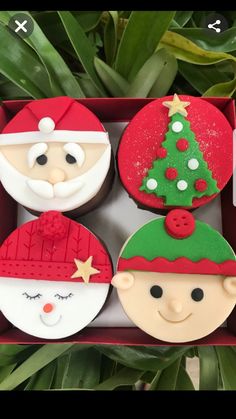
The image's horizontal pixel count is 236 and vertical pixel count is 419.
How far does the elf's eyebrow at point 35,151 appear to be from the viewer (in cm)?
96

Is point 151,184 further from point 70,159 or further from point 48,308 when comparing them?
point 48,308

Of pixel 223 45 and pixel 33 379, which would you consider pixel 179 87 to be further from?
pixel 33 379

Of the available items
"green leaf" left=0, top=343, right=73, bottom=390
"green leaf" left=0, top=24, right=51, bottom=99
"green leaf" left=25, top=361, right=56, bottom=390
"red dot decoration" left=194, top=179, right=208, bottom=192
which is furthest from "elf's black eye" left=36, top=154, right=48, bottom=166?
"green leaf" left=25, top=361, right=56, bottom=390

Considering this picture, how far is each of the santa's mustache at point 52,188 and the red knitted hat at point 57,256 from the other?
0.06m

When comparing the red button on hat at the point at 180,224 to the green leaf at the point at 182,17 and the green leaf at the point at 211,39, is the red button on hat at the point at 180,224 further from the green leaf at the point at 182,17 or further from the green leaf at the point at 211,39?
the green leaf at the point at 182,17

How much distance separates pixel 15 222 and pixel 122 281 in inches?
15.5

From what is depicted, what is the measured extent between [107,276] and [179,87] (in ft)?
2.11

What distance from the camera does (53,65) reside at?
1112 millimetres

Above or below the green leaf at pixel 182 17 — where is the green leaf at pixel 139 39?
above

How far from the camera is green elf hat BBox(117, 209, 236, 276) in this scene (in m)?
0.91

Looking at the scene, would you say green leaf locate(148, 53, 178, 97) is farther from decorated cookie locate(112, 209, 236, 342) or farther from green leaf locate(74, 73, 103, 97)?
decorated cookie locate(112, 209, 236, 342)

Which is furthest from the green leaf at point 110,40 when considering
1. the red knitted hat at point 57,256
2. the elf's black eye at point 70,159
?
the red knitted hat at point 57,256

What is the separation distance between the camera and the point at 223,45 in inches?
45.6
